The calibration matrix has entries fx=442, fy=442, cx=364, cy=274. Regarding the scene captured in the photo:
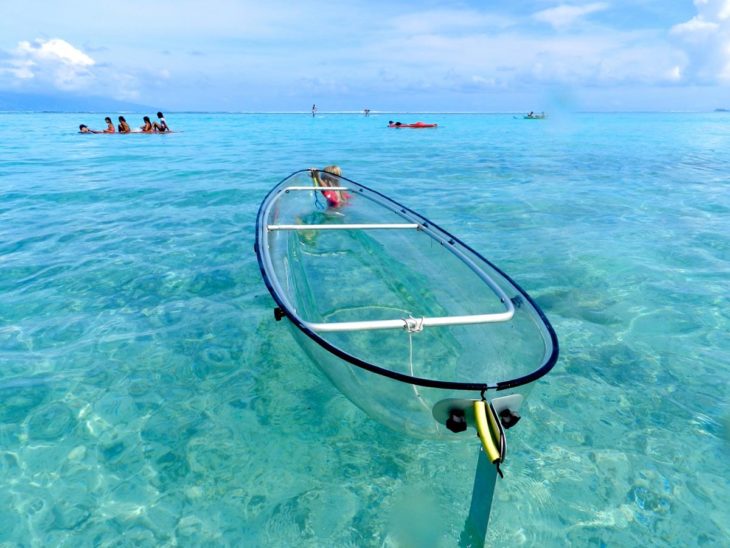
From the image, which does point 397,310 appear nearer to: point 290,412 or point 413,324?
point 290,412

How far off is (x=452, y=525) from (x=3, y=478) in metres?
3.51

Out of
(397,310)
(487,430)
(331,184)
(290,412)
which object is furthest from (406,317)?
(331,184)

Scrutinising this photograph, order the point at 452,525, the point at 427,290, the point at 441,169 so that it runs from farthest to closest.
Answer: the point at 441,169, the point at 427,290, the point at 452,525

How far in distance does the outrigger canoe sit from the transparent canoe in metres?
0.01

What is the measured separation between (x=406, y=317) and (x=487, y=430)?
124 inches

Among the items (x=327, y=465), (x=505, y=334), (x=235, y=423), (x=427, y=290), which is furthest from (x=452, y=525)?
(x=427, y=290)

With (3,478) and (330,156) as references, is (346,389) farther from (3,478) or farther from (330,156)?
(330,156)

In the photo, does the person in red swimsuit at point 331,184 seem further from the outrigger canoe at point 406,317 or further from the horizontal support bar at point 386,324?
the horizontal support bar at point 386,324

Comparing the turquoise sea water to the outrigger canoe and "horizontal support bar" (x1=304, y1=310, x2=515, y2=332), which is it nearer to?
the outrigger canoe

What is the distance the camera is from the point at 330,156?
931 inches

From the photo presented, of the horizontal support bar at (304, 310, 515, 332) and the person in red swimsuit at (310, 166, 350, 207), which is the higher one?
the horizontal support bar at (304, 310, 515, 332)

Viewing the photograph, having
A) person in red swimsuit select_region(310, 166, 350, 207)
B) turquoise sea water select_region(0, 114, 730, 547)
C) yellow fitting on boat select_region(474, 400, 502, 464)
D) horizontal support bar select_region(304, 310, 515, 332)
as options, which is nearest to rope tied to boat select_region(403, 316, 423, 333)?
horizontal support bar select_region(304, 310, 515, 332)

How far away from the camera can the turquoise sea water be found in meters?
3.24

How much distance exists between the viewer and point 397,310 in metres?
5.73
